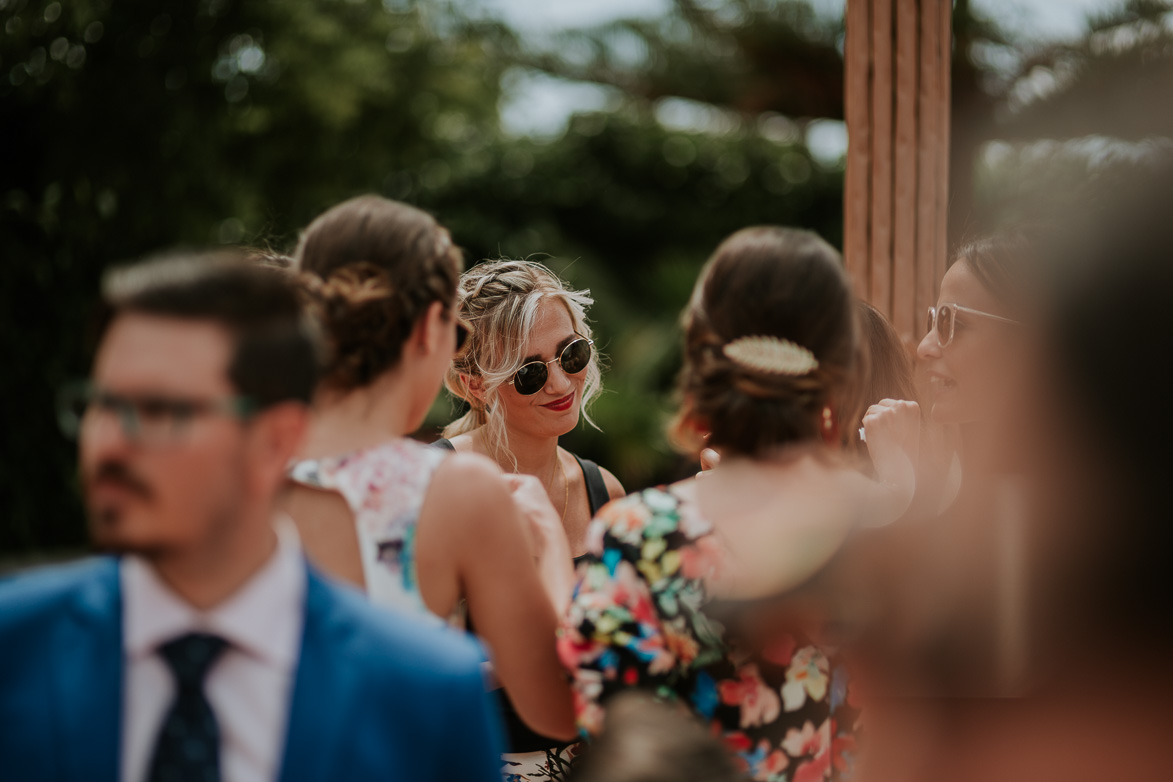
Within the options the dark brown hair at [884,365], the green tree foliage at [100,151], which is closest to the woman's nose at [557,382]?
the dark brown hair at [884,365]

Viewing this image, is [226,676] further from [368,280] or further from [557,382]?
[557,382]

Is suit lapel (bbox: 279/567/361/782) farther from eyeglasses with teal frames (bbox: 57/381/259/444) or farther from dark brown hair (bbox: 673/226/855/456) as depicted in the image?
dark brown hair (bbox: 673/226/855/456)

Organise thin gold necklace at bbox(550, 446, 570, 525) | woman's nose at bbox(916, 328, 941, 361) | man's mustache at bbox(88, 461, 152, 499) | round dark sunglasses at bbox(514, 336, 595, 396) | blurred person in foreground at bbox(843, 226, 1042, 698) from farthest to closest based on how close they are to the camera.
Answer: thin gold necklace at bbox(550, 446, 570, 525) < round dark sunglasses at bbox(514, 336, 595, 396) < woman's nose at bbox(916, 328, 941, 361) < blurred person in foreground at bbox(843, 226, 1042, 698) < man's mustache at bbox(88, 461, 152, 499)

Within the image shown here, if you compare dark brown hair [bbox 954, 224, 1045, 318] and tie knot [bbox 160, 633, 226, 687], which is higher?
dark brown hair [bbox 954, 224, 1045, 318]

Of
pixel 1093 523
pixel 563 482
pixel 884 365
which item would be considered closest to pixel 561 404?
pixel 563 482

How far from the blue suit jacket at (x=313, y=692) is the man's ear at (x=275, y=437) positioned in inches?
6.1

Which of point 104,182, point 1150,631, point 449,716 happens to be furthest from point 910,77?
point 104,182

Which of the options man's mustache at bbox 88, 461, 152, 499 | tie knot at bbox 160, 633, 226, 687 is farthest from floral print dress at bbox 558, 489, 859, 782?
man's mustache at bbox 88, 461, 152, 499

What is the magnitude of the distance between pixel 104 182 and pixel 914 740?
930 cm

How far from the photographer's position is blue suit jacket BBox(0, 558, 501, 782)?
4.14 ft

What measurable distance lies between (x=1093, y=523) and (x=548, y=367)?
1.74m

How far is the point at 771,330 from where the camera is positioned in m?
1.78

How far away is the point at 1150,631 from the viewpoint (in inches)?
61.4

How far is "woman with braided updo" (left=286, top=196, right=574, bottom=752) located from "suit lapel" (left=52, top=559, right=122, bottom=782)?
0.45m
